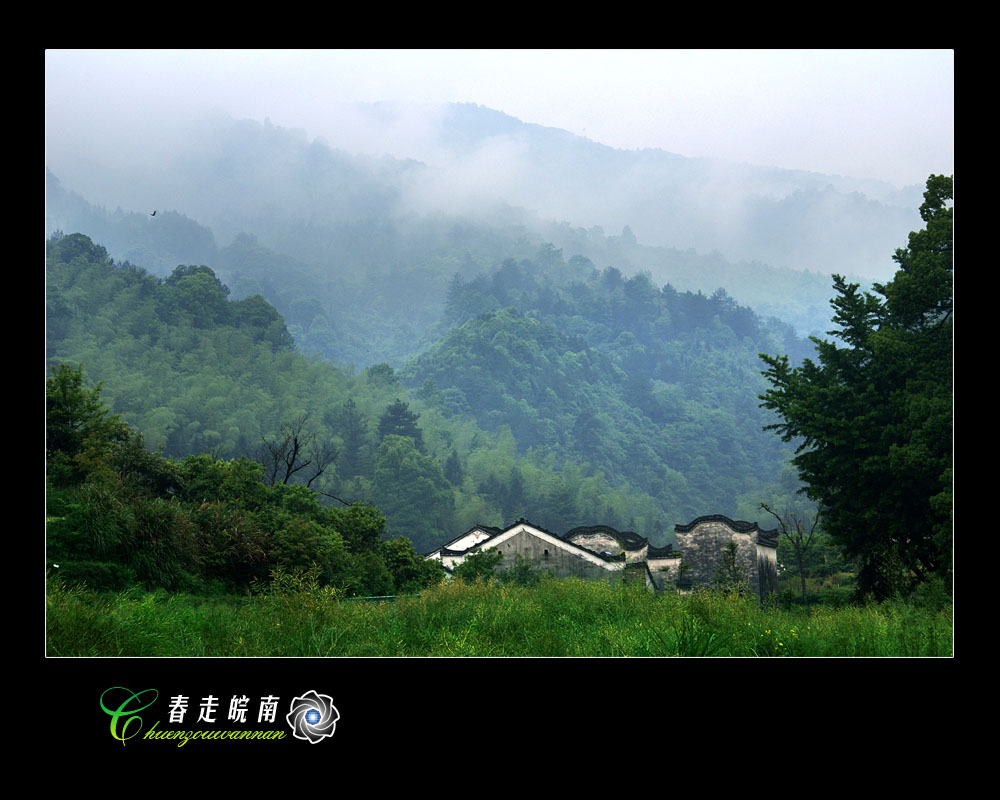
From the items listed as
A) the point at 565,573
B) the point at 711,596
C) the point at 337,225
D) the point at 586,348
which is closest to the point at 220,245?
the point at 337,225

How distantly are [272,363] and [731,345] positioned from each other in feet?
141

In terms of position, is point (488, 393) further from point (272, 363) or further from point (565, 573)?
point (565, 573)

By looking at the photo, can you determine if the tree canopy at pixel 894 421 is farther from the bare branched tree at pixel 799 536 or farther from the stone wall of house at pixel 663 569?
the stone wall of house at pixel 663 569

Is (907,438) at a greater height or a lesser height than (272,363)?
lesser

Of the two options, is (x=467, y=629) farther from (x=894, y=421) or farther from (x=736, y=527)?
(x=736, y=527)

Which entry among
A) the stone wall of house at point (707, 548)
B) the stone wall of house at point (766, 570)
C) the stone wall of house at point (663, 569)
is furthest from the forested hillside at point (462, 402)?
the stone wall of house at point (707, 548)

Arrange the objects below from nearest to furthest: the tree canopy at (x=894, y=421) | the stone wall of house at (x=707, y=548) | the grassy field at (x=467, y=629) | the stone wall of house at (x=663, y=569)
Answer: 1. the grassy field at (x=467, y=629)
2. the tree canopy at (x=894, y=421)
3. the stone wall of house at (x=707, y=548)
4. the stone wall of house at (x=663, y=569)

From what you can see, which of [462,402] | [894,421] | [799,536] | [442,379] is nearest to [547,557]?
[799,536]

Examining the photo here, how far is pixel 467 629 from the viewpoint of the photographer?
713 cm

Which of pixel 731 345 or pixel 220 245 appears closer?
pixel 731 345

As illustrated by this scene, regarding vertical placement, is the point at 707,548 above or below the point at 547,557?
below

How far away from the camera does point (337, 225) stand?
101 metres

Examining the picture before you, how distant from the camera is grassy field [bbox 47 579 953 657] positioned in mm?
6336

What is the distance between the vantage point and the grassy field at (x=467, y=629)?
6336 millimetres
